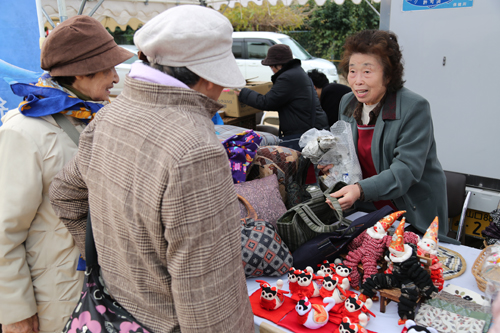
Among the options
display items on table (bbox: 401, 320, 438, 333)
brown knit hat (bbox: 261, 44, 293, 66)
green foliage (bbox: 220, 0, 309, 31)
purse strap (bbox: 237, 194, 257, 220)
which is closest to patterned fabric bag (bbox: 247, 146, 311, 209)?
purse strap (bbox: 237, 194, 257, 220)

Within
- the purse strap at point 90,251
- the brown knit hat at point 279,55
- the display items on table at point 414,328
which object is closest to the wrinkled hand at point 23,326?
the purse strap at point 90,251

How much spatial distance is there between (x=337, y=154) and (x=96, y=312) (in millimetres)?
1611

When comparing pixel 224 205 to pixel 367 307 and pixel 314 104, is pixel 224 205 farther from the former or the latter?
pixel 314 104

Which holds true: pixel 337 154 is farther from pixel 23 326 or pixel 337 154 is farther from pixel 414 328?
pixel 23 326

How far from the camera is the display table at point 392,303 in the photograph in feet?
4.67

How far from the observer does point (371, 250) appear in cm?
160

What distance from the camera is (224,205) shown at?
0.91 meters

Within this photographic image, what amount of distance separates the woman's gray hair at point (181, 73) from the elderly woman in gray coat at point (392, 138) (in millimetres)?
1204

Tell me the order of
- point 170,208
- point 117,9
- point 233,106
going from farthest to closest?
point 117,9 → point 233,106 → point 170,208

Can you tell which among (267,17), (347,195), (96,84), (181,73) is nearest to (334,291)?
(347,195)

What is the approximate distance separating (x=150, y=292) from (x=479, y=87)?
339 cm

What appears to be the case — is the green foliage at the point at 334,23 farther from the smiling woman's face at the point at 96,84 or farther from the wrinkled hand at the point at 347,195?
the smiling woman's face at the point at 96,84

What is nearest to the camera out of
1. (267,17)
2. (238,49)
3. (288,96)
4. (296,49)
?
(288,96)

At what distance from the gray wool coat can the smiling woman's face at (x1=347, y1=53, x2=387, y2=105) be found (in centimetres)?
8
